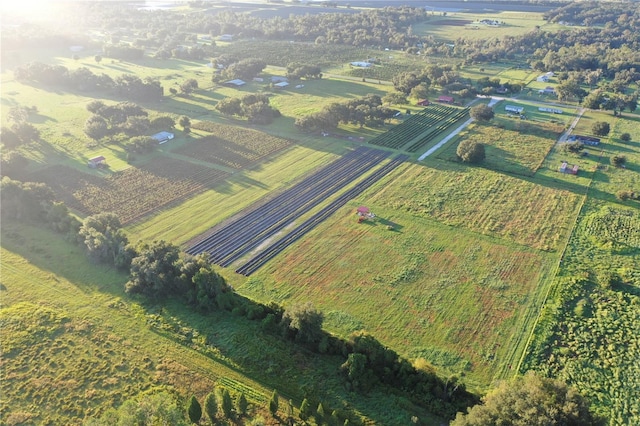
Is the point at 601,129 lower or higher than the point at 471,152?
lower

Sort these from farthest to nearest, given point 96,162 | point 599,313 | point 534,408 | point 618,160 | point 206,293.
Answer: point 618,160 < point 96,162 < point 599,313 < point 206,293 < point 534,408

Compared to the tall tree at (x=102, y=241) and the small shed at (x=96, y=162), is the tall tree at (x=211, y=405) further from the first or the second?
the small shed at (x=96, y=162)

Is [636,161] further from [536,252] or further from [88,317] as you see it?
[88,317]

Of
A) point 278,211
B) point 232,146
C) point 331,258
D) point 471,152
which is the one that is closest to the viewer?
point 331,258

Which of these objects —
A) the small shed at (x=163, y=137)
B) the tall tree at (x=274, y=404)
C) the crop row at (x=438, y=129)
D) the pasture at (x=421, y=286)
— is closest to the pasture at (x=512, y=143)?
the crop row at (x=438, y=129)

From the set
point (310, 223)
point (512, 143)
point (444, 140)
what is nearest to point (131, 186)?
point (310, 223)

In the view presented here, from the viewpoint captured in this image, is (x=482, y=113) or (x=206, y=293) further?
(x=482, y=113)

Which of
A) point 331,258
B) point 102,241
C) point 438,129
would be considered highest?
point 102,241

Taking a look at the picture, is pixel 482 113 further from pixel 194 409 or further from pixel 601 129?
pixel 194 409
